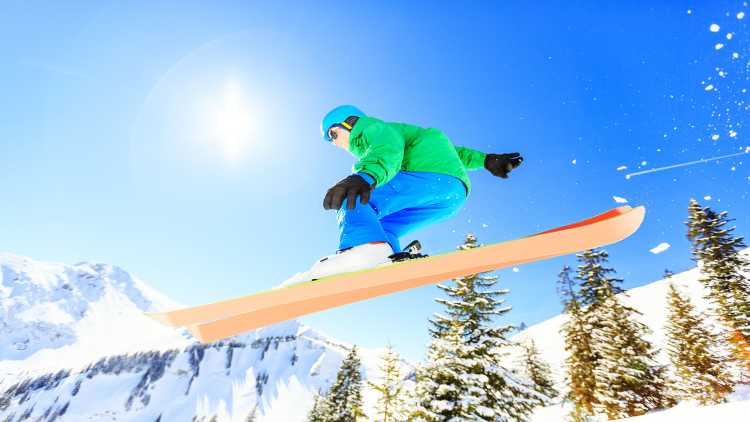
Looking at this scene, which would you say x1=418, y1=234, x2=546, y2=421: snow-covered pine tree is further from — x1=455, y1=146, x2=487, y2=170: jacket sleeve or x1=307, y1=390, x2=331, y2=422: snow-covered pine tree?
x1=307, y1=390, x2=331, y2=422: snow-covered pine tree

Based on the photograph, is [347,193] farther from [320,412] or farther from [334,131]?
[320,412]

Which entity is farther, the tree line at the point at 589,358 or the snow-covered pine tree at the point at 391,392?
the snow-covered pine tree at the point at 391,392

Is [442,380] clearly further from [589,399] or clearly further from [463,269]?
[589,399]

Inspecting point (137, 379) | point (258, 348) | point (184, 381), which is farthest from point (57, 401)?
point (258, 348)

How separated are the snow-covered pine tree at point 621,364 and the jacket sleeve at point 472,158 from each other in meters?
15.6

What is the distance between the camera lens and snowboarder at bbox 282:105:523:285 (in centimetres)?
242

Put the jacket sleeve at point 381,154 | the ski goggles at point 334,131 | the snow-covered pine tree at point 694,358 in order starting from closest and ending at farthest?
1. the jacket sleeve at point 381,154
2. the ski goggles at point 334,131
3. the snow-covered pine tree at point 694,358

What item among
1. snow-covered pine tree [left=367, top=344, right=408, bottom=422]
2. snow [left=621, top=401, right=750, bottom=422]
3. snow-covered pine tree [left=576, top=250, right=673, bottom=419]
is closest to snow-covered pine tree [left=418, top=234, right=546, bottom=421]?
snow [left=621, top=401, right=750, bottom=422]

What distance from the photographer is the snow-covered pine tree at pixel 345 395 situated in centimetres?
1950

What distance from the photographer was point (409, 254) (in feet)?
9.28

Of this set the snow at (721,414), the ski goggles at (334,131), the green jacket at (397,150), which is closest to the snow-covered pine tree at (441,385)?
the snow at (721,414)

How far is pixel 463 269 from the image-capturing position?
293 centimetres

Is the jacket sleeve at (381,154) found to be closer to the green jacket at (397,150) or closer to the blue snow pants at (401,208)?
the green jacket at (397,150)

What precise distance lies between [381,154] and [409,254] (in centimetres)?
84
